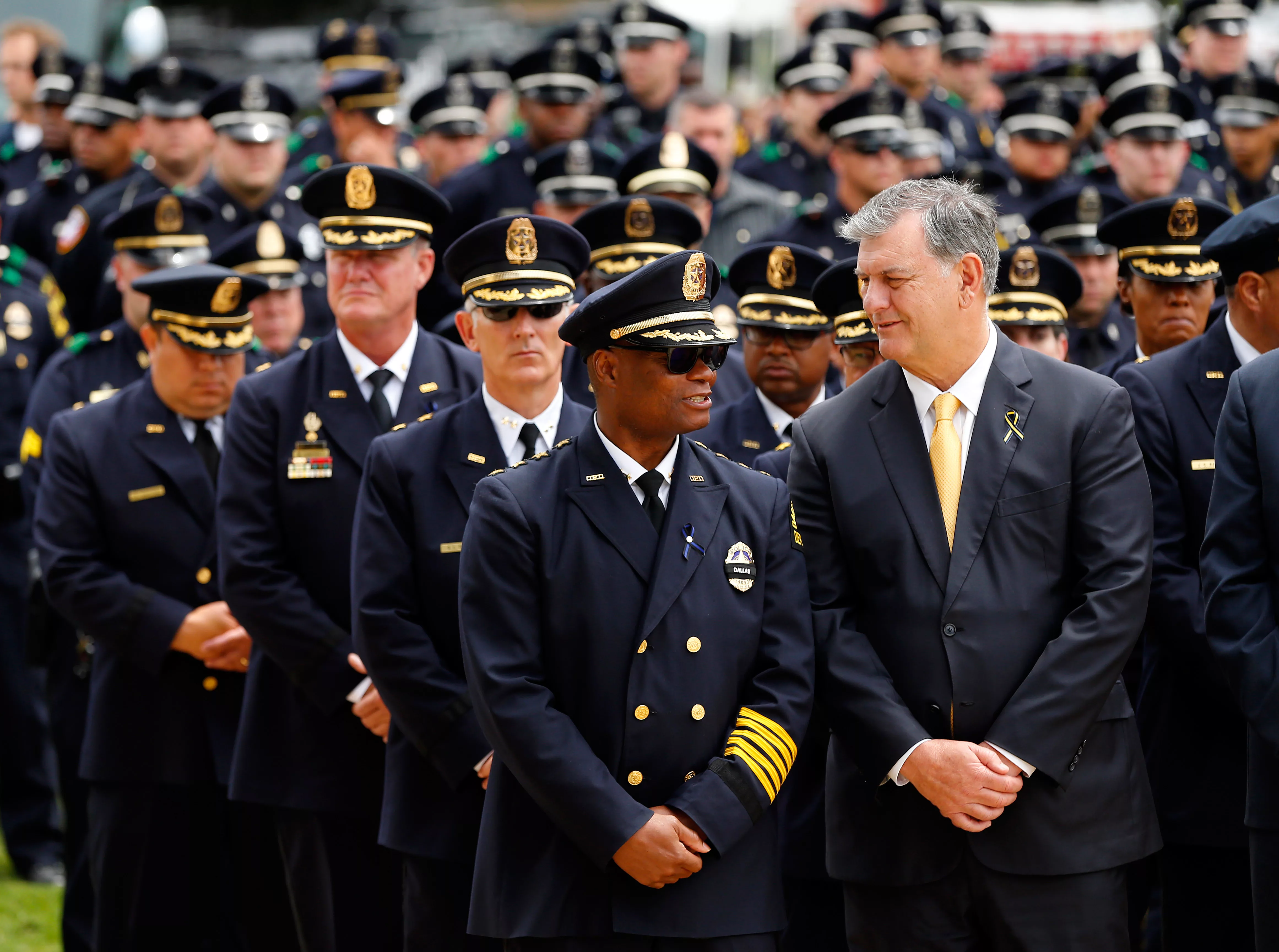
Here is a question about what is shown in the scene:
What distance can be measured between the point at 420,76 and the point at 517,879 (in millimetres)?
15175

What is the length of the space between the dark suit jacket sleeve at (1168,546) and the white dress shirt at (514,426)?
163 cm

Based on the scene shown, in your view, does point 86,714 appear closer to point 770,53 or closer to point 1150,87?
point 1150,87

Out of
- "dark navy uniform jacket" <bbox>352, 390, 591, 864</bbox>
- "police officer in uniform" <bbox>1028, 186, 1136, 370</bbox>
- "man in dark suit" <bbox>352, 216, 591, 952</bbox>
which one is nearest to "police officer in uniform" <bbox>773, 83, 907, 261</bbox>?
"police officer in uniform" <bbox>1028, 186, 1136, 370</bbox>

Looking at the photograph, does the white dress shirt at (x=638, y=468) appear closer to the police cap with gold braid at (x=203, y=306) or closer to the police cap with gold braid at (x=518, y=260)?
the police cap with gold braid at (x=518, y=260)

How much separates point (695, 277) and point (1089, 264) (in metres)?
3.70

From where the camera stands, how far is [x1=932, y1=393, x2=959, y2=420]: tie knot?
13.1 ft

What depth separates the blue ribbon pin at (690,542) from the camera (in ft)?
12.2

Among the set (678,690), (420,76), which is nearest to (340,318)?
(678,690)

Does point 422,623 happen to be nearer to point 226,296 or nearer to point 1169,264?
point 226,296

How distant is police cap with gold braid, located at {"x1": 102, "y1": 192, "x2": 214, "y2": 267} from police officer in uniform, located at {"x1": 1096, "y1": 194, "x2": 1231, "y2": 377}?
143 inches

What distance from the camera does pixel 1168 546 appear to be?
178 inches

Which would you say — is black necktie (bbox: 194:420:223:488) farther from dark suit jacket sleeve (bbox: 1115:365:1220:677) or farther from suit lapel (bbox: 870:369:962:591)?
dark suit jacket sleeve (bbox: 1115:365:1220:677)

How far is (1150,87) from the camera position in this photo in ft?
26.9

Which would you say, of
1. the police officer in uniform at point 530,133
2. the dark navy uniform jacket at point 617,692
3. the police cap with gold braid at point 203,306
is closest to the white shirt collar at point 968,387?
the dark navy uniform jacket at point 617,692
